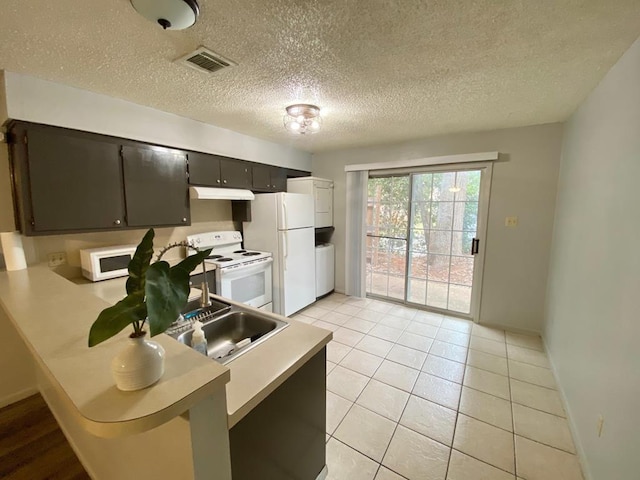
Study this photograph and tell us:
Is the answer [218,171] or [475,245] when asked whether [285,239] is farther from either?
[475,245]

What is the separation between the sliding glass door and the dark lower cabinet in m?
2.83

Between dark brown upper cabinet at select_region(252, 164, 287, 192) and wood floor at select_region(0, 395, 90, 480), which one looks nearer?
wood floor at select_region(0, 395, 90, 480)

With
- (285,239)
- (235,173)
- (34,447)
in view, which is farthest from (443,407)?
(235,173)

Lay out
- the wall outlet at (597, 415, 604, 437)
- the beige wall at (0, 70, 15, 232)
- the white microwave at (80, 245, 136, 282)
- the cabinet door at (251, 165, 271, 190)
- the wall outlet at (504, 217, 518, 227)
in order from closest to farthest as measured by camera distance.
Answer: the wall outlet at (597, 415, 604, 437), the beige wall at (0, 70, 15, 232), the white microwave at (80, 245, 136, 282), the wall outlet at (504, 217, 518, 227), the cabinet door at (251, 165, 271, 190)

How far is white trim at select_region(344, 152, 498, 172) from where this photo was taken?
10.3ft

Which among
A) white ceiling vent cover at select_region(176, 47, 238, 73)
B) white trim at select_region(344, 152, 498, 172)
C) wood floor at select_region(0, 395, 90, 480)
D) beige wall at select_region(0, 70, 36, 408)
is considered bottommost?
wood floor at select_region(0, 395, 90, 480)

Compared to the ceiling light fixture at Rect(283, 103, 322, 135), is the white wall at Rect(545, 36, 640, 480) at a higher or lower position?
lower

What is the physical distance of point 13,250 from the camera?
1877 mm

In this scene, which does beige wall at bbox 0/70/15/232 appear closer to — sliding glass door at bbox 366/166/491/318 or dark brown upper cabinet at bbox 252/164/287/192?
dark brown upper cabinet at bbox 252/164/287/192

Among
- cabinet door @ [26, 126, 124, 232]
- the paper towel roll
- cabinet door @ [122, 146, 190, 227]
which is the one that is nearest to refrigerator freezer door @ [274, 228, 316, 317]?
cabinet door @ [122, 146, 190, 227]

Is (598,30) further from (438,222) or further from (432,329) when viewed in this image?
(432,329)

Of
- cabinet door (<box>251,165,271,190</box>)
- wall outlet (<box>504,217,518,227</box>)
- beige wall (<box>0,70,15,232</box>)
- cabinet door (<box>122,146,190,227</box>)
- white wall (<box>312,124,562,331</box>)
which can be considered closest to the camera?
beige wall (<box>0,70,15,232</box>)

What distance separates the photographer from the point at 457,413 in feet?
6.49

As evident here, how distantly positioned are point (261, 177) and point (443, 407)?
3.10 metres
